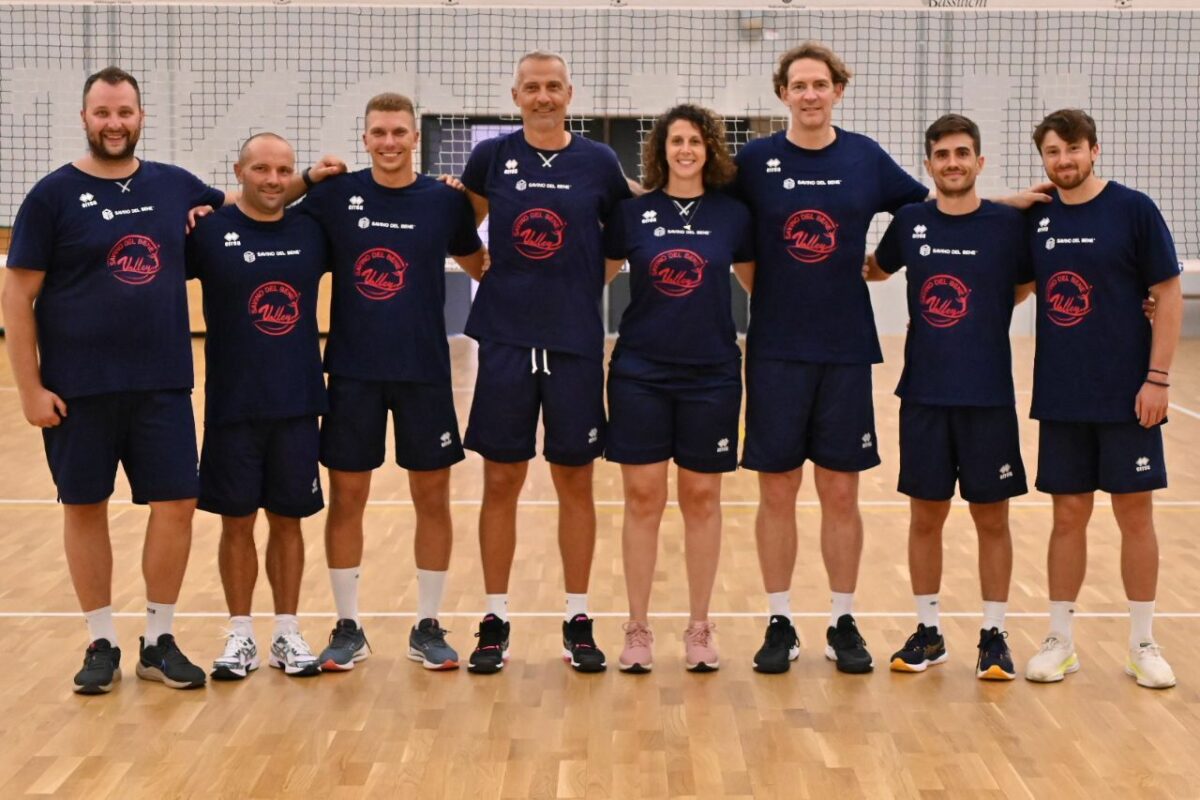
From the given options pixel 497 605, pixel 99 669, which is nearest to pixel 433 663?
pixel 497 605

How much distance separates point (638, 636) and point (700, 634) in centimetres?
22

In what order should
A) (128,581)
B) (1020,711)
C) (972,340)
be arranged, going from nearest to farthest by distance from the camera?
(1020,711), (972,340), (128,581)

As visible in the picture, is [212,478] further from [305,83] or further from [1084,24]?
[1084,24]

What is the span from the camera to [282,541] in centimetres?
510

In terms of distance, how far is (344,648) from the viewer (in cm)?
512

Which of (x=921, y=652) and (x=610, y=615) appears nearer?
(x=921, y=652)

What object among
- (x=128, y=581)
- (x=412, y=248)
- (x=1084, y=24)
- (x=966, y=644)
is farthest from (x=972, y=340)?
(x=1084, y=24)

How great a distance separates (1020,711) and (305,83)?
1289 centimetres

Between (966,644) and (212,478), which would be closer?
(212,478)

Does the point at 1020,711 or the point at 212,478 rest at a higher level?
the point at 212,478

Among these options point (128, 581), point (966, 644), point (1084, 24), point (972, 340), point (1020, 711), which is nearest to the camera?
point (1020, 711)

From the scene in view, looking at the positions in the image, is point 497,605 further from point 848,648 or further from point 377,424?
point 848,648

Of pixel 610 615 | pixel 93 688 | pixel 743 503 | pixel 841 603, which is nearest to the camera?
pixel 93 688

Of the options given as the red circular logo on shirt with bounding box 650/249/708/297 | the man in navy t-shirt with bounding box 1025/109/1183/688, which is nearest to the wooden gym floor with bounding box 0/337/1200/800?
the man in navy t-shirt with bounding box 1025/109/1183/688
